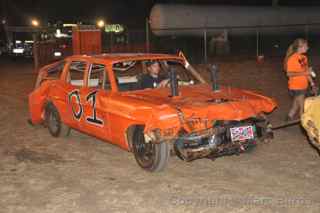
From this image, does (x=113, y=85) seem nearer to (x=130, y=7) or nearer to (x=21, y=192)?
(x=21, y=192)

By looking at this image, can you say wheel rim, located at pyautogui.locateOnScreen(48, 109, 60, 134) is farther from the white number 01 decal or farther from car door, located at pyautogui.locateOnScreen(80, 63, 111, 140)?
car door, located at pyautogui.locateOnScreen(80, 63, 111, 140)

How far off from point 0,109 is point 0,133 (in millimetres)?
3118

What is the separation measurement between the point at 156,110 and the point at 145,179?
0.92 m

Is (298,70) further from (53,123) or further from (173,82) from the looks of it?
(53,123)

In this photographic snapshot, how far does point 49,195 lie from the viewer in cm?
558

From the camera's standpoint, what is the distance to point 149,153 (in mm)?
6340

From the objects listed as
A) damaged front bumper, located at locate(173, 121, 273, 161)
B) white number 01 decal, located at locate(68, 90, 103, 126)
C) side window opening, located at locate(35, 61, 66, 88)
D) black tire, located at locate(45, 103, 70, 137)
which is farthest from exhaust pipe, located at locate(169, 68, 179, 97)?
side window opening, located at locate(35, 61, 66, 88)

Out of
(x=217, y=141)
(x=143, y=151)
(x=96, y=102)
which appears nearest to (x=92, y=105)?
(x=96, y=102)

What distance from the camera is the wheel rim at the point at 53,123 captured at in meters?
8.51

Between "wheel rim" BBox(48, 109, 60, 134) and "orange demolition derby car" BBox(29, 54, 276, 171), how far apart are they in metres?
0.05

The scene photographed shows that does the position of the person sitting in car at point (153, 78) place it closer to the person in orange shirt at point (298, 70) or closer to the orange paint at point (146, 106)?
the orange paint at point (146, 106)

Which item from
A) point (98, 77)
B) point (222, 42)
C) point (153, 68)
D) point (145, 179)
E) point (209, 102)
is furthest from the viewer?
point (222, 42)

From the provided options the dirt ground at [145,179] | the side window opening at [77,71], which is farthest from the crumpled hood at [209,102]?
the side window opening at [77,71]

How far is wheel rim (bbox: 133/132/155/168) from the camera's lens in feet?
20.7
